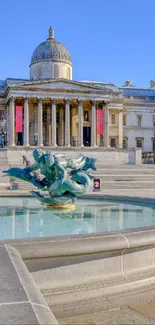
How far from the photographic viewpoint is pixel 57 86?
→ 6003 centimetres

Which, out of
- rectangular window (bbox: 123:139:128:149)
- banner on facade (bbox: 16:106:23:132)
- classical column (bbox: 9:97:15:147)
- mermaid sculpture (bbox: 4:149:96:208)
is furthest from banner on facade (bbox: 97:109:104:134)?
mermaid sculpture (bbox: 4:149:96:208)

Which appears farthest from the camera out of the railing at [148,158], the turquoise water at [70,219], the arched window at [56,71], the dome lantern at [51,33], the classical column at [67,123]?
the dome lantern at [51,33]

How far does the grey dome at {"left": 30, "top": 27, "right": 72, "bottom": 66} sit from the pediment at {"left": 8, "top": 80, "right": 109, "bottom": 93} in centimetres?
887

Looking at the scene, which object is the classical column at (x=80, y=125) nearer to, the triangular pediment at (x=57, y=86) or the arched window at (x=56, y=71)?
the triangular pediment at (x=57, y=86)

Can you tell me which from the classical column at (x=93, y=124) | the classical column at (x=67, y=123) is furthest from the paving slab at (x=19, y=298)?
the classical column at (x=93, y=124)

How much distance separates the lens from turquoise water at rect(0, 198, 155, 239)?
10.1m

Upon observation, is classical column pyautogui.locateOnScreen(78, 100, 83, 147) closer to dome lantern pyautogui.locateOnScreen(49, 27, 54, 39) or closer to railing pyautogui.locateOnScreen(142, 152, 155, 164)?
railing pyautogui.locateOnScreen(142, 152, 155, 164)

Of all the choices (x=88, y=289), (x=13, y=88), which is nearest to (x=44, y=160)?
(x=88, y=289)

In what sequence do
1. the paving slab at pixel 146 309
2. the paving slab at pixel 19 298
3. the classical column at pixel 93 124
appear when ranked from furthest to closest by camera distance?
the classical column at pixel 93 124
the paving slab at pixel 146 309
the paving slab at pixel 19 298

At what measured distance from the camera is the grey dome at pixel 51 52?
221 feet

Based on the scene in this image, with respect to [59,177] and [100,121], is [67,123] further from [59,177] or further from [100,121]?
[59,177]

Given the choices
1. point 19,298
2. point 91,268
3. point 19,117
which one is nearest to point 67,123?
point 19,117

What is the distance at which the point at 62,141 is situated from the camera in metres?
66.7

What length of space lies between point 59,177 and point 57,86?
1875 inches
